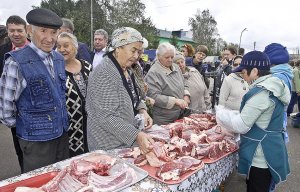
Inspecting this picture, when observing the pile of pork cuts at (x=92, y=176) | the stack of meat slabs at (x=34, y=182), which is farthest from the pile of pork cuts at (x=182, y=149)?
the stack of meat slabs at (x=34, y=182)

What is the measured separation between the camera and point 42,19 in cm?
216

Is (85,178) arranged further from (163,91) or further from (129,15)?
(129,15)

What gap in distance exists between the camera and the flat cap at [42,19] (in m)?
2.15

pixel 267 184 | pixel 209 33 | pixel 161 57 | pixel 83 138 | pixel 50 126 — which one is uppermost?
pixel 209 33

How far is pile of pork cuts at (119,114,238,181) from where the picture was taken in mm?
1971

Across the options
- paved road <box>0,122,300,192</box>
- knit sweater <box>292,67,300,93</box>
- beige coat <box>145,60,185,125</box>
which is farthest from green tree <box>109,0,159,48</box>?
beige coat <box>145,60,185,125</box>

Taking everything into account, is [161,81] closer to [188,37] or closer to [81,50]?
[81,50]

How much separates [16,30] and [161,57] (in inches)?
79.0

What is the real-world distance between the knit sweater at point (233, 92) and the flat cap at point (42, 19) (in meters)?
2.58

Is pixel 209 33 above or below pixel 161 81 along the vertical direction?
above

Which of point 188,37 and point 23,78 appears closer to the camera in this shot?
point 23,78

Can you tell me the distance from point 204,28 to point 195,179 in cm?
5070

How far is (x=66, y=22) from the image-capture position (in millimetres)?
4238

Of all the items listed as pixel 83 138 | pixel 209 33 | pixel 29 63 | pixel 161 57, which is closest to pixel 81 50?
pixel 161 57
